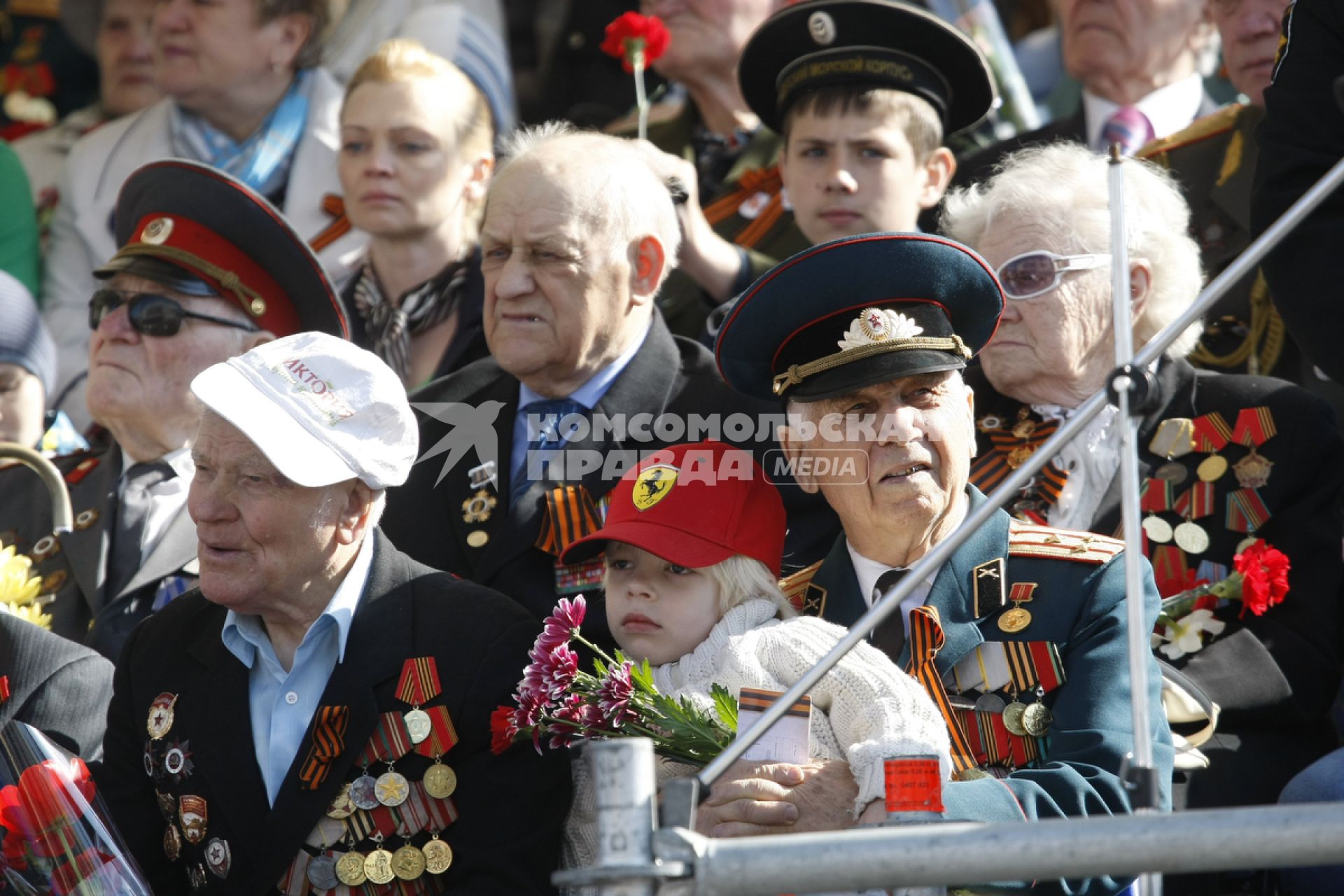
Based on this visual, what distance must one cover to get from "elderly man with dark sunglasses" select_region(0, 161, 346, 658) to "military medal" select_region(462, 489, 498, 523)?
0.62 metres

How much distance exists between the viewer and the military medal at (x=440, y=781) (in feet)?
10.9

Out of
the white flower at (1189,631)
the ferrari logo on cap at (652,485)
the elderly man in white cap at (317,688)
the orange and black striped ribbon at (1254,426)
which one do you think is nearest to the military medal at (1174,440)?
the orange and black striped ribbon at (1254,426)

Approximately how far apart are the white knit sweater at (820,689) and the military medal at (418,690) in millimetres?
323

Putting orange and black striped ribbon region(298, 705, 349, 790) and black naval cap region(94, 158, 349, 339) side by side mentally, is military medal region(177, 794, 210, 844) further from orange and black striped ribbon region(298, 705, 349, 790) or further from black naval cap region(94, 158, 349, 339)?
black naval cap region(94, 158, 349, 339)

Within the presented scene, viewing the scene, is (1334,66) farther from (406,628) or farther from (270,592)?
(270,592)

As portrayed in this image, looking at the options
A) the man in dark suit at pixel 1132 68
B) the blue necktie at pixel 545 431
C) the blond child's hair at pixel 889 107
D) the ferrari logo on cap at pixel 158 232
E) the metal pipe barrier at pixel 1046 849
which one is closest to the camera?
the metal pipe barrier at pixel 1046 849

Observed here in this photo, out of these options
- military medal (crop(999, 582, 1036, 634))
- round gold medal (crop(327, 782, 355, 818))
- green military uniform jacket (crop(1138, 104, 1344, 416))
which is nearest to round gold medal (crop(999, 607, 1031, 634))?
military medal (crop(999, 582, 1036, 634))

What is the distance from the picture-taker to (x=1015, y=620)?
3.34 m

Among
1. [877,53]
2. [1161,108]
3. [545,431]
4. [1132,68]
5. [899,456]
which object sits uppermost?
[1132,68]

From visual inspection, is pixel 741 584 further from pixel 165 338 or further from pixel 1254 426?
pixel 165 338

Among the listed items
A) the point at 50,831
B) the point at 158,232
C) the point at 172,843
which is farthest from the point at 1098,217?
the point at 50,831

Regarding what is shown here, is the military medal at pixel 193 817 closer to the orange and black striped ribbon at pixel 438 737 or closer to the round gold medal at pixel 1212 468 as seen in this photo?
the orange and black striped ribbon at pixel 438 737

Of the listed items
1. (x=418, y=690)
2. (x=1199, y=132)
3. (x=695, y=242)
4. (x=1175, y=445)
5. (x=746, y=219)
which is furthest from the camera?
(x=746, y=219)

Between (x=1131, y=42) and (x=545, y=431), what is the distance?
104 inches
